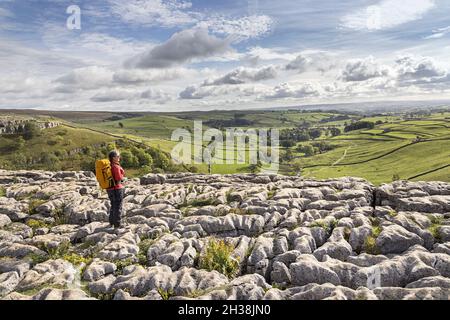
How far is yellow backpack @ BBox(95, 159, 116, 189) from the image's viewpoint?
91.3ft

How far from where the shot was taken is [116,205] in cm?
2895

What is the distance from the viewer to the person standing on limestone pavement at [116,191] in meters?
28.0

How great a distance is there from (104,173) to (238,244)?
13.0 m

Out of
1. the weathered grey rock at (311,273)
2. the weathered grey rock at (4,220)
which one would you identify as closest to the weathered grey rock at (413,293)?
the weathered grey rock at (311,273)

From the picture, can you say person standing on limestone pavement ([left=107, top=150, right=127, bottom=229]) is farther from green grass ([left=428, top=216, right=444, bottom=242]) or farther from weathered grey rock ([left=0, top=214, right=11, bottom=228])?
green grass ([left=428, top=216, right=444, bottom=242])

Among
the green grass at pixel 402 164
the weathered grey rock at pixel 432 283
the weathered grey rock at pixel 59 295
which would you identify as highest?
the weathered grey rock at pixel 432 283

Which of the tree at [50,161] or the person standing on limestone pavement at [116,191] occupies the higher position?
the person standing on limestone pavement at [116,191]

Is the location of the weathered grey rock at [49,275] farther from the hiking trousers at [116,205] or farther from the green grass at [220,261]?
the green grass at [220,261]

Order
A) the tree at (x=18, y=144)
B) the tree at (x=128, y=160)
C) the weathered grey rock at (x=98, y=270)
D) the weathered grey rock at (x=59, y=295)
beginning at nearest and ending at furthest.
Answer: the weathered grey rock at (x=59, y=295), the weathered grey rock at (x=98, y=270), the tree at (x=128, y=160), the tree at (x=18, y=144)

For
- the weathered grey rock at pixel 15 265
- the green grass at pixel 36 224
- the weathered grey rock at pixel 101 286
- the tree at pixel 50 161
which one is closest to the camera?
the weathered grey rock at pixel 101 286

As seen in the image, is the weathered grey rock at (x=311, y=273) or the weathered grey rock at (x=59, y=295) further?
the weathered grey rock at (x=311, y=273)

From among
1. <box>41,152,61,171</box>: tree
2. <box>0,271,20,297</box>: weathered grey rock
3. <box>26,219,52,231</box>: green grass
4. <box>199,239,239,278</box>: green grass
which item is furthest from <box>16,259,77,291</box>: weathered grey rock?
<box>41,152,61,171</box>: tree

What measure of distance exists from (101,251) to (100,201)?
14.1 metres

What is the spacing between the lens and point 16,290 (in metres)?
19.1
